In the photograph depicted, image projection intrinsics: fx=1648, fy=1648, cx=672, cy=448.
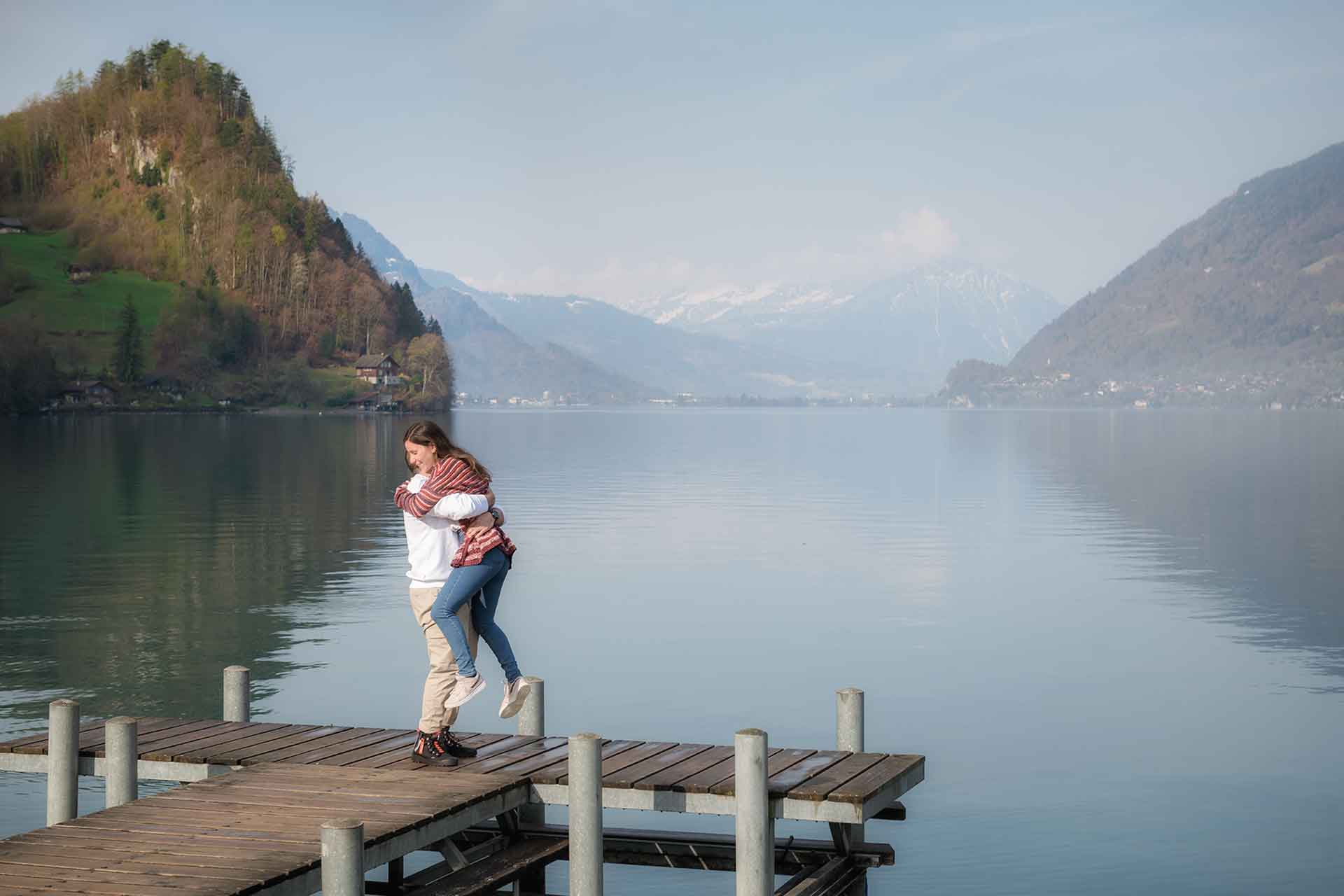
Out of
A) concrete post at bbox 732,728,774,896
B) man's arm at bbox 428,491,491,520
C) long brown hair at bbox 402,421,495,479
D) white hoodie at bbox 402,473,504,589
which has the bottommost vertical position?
concrete post at bbox 732,728,774,896

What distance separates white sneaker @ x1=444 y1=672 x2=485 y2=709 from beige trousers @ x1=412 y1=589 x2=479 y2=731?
0.12 feet

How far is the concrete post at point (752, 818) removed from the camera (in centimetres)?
1191

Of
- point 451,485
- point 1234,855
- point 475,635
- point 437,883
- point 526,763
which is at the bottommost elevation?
point 1234,855

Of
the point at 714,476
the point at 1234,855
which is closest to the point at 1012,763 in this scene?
the point at 1234,855

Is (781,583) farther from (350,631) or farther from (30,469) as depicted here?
(30,469)

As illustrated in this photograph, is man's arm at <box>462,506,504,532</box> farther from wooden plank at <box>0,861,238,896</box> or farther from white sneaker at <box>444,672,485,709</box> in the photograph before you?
wooden plank at <box>0,861,238,896</box>

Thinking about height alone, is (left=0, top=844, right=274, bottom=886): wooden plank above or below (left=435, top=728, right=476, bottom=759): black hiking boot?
below

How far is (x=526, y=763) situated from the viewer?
13.5m

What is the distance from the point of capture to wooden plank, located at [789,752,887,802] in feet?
40.6

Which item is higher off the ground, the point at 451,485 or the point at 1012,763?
the point at 451,485

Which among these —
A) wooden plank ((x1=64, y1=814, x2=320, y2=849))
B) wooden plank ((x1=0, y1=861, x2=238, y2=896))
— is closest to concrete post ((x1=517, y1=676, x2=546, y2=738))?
wooden plank ((x1=64, y1=814, x2=320, y2=849))

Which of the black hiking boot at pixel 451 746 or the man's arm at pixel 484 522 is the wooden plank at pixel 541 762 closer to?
the black hiking boot at pixel 451 746

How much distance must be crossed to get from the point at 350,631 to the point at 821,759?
19.0 m

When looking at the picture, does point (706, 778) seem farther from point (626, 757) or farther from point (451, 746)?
point (451, 746)
